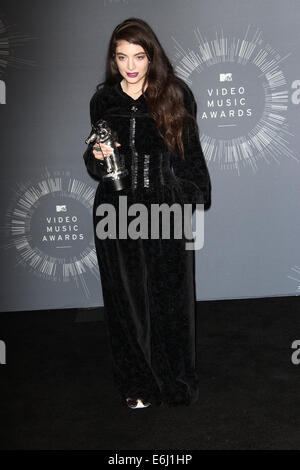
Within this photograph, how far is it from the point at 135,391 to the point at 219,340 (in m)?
0.83

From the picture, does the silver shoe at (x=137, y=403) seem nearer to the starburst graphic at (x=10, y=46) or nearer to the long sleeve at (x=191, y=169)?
the long sleeve at (x=191, y=169)

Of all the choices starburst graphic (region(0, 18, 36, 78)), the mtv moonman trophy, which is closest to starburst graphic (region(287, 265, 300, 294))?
the mtv moonman trophy

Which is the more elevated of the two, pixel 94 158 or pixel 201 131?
pixel 201 131

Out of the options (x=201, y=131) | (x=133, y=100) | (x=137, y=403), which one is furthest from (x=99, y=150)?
(x=201, y=131)

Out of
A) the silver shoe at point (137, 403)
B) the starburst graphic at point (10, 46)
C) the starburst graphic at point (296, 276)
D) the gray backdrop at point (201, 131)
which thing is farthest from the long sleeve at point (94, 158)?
the starburst graphic at point (296, 276)

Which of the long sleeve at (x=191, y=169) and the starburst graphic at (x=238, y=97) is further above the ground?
the starburst graphic at (x=238, y=97)

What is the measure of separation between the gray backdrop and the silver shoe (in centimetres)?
132

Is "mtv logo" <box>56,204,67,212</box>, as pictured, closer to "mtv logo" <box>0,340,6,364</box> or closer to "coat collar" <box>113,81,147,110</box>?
"mtv logo" <box>0,340,6,364</box>

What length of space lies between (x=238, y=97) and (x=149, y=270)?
1.57 metres

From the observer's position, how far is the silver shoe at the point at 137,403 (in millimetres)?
2656

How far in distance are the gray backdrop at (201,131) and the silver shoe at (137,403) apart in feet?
4.34

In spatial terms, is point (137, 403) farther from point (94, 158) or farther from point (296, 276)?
point (296, 276)

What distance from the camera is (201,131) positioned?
371 cm

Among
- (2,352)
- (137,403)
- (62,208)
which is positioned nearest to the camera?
(137,403)
